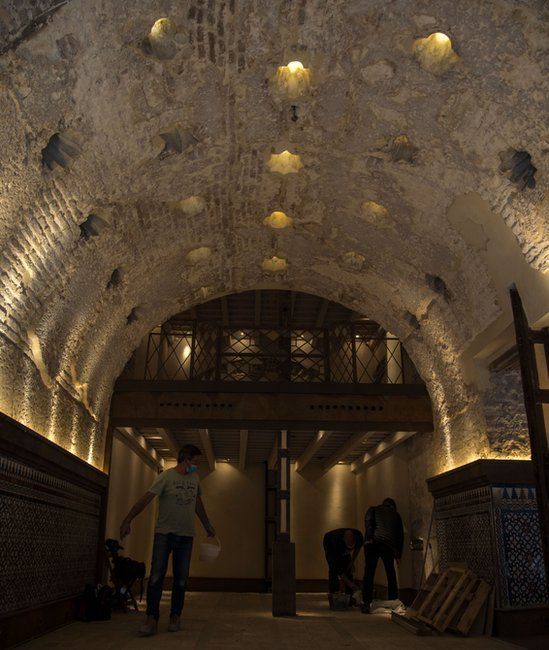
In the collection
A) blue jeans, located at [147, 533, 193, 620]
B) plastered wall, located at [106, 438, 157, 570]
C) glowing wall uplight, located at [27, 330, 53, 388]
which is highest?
glowing wall uplight, located at [27, 330, 53, 388]

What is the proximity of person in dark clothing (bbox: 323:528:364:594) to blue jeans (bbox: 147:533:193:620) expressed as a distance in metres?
4.10

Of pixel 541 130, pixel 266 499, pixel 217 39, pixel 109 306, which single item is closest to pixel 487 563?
pixel 541 130

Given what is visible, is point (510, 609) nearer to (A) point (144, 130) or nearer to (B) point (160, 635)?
(B) point (160, 635)

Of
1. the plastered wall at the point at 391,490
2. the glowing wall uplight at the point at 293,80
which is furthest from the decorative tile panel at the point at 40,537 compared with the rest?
the plastered wall at the point at 391,490

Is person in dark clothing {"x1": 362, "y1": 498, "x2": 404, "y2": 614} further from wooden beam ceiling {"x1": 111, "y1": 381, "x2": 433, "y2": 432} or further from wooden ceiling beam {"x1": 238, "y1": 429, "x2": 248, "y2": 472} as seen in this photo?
wooden ceiling beam {"x1": 238, "y1": 429, "x2": 248, "y2": 472}

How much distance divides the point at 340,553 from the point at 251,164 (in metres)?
6.08

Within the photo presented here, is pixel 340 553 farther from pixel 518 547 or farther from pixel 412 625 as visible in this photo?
pixel 518 547

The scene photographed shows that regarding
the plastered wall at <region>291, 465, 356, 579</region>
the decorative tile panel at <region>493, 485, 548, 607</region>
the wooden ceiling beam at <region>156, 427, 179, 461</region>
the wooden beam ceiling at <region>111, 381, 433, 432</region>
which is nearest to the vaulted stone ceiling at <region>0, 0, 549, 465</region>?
the decorative tile panel at <region>493, 485, 548, 607</region>

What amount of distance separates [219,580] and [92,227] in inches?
443

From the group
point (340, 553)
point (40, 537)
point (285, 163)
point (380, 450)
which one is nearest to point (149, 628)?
point (40, 537)

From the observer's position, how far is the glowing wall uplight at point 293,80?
4.98 metres

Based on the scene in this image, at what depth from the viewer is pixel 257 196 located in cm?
661

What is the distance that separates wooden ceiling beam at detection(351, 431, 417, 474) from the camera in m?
10.1

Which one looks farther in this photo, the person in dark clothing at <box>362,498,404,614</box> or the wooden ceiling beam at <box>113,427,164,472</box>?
the wooden ceiling beam at <box>113,427,164,472</box>
